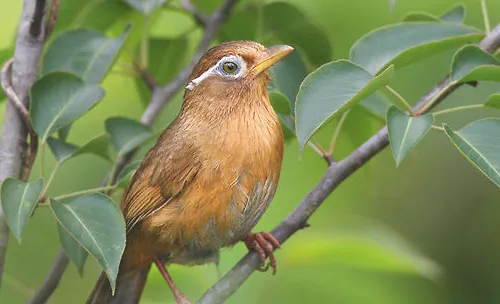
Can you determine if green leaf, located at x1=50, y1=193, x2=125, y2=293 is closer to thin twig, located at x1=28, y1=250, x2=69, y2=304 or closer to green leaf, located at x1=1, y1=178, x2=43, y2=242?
green leaf, located at x1=1, y1=178, x2=43, y2=242

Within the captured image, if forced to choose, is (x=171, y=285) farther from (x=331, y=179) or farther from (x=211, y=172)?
(x=331, y=179)

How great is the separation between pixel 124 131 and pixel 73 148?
224mm

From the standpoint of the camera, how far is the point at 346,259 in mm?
4020

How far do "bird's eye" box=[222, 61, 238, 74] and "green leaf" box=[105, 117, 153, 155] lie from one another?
1.29ft

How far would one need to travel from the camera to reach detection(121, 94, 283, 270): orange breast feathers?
3.77 metres

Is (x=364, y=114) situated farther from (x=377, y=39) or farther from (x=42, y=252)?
(x=42, y=252)

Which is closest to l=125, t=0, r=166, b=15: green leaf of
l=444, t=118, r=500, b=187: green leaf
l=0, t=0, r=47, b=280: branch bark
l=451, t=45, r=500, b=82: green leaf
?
l=0, t=0, r=47, b=280: branch bark

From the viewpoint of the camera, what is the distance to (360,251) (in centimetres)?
396

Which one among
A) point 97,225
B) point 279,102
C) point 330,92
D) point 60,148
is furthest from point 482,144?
→ point 60,148

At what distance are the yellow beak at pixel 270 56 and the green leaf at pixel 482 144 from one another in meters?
0.85

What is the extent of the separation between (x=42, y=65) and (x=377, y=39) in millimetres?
1286

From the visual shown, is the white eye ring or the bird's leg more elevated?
the white eye ring

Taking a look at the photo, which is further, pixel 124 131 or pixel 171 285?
pixel 171 285

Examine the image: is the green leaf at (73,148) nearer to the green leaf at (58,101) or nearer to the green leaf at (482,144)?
the green leaf at (58,101)
